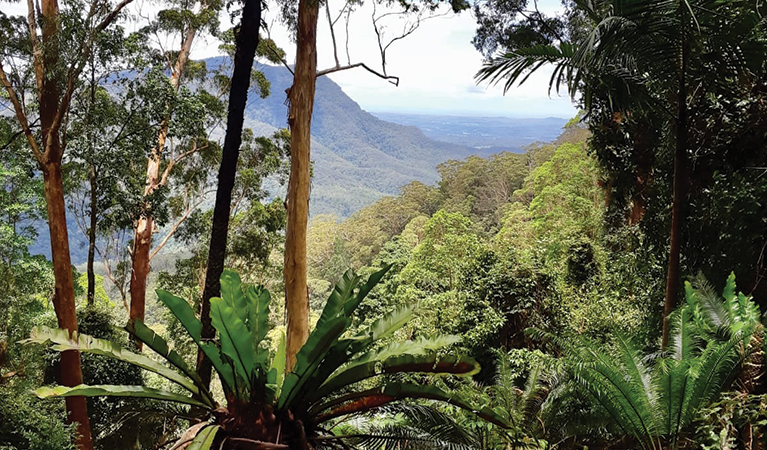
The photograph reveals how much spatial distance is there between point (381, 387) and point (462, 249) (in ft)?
30.3

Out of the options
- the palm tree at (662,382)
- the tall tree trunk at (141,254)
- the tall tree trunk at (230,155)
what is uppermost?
the tall tree trunk at (230,155)

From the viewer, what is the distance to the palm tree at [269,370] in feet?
6.93

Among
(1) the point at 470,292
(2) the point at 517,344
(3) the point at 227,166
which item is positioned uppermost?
(3) the point at 227,166

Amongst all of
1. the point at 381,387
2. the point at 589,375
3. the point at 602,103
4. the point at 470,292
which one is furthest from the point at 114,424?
the point at 470,292

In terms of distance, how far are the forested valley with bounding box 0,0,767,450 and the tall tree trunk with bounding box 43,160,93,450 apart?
0.03 m

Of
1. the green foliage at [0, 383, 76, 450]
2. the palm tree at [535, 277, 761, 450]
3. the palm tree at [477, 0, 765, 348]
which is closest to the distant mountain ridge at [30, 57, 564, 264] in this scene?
the green foliage at [0, 383, 76, 450]

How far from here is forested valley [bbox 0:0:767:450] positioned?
2.29m

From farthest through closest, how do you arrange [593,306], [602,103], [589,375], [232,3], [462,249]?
[462,249] → [593,306] → [602,103] → [232,3] → [589,375]

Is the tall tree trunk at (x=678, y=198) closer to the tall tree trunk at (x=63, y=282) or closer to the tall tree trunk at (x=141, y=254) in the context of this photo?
the tall tree trunk at (x=63, y=282)

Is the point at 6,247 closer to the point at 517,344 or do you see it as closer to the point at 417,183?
the point at 517,344

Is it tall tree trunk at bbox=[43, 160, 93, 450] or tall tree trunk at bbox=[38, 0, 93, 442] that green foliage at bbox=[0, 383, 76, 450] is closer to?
tall tree trunk at bbox=[43, 160, 93, 450]

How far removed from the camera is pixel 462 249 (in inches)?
448

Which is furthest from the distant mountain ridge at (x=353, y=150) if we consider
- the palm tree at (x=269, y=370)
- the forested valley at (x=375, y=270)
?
the palm tree at (x=269, y=370)

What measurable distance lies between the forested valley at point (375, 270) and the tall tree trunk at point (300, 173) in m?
0.02
